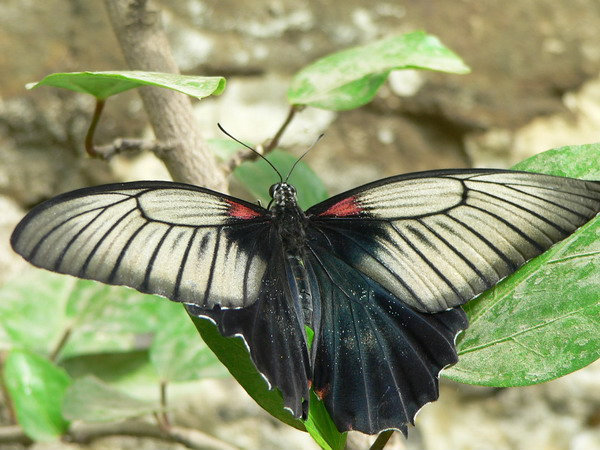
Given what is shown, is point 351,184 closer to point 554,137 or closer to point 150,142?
point 554,137

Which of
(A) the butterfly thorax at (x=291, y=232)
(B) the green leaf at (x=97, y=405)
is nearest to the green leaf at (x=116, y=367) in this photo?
(B) the green leaf at (x=97, y=405)

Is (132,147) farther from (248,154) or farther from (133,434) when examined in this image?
(133,434)

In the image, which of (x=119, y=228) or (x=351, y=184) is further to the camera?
(x=351, y=184)

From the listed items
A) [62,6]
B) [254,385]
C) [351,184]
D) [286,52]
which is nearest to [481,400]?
[351,184]

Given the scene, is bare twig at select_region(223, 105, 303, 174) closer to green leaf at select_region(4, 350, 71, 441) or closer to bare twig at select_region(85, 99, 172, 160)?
bare twig at select_region(85, 99, 172, 160)

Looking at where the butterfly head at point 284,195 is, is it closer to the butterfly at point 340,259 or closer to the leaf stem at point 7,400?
the butterfly at point 340,259

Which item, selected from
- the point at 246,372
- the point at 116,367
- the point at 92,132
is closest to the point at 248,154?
the point at 92,132
